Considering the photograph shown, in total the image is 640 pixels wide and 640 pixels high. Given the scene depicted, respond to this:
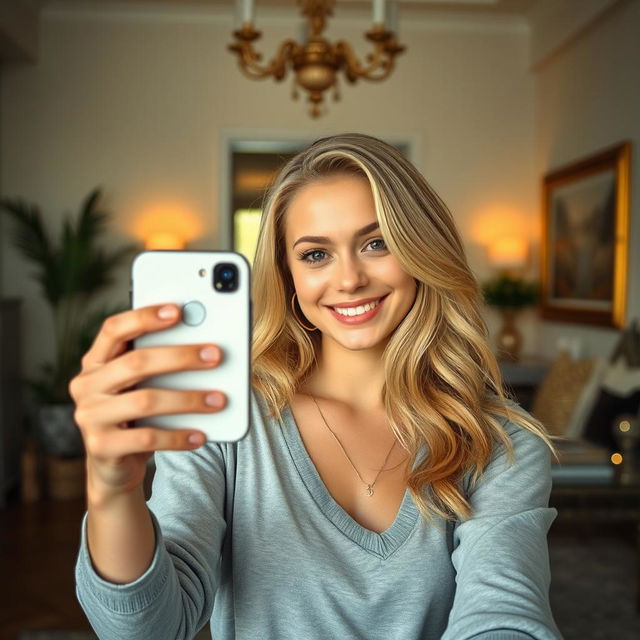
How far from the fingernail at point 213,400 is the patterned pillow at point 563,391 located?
11.6ft

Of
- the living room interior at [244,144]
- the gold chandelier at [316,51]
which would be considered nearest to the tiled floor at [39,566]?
the living room interior at [244,144]

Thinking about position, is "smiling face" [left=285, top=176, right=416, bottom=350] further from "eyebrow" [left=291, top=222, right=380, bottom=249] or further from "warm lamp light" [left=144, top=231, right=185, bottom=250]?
"warm lamp light" [left=144, top=231, right=185, bottom=250]

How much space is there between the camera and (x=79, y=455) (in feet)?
16.3

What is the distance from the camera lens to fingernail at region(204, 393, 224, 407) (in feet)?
2.44

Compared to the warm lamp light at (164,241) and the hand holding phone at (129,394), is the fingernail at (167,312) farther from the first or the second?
the warm lamp light at (164,241)

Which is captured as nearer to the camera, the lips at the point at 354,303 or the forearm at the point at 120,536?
the forearm at the point at 120,536

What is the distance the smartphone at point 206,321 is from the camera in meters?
0.76

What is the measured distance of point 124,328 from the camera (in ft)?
2.36

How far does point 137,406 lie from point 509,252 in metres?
5.15

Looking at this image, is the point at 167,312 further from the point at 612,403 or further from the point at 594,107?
the point at 594,107

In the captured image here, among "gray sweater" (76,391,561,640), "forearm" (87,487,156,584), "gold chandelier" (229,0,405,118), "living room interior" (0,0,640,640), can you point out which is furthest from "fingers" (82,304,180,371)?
"living room interior" (0,0,640,640)

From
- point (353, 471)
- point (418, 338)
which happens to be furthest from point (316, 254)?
point (353, 471)

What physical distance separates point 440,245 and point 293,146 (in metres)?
4.77

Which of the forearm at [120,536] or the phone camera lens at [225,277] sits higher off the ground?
the phone camera lens at [225,277]
